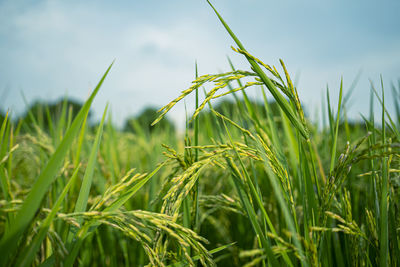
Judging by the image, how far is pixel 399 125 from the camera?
47.7 inches

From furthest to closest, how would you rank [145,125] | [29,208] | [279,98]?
[145,125]
[279,98]
[29,208]

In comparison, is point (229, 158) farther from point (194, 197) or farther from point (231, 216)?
point (231, 216)

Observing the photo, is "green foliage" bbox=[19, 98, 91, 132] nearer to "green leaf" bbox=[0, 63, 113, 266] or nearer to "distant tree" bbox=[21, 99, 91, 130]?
"distant tree" bbox=[21, 99, 91, 130]

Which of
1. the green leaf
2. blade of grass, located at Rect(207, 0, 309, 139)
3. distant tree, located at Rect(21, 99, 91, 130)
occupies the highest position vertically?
distant tree, located at Rect(21, 99, 91, 130)

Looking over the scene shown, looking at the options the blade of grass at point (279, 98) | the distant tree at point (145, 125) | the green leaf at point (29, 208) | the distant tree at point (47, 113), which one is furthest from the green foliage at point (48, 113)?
the blade of grass at point (279, 98)

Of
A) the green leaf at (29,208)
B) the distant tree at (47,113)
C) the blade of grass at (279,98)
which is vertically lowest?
the green leaf at (29,208)

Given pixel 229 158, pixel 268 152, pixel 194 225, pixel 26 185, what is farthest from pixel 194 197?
pixel 26 185

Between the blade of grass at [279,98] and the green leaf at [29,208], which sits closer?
the green leaf at [29,208]

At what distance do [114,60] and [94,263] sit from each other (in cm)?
115

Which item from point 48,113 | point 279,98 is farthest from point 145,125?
point 279,98

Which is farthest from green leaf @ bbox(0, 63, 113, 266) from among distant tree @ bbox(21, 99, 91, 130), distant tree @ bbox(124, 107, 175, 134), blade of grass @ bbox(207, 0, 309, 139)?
distant tree @ bbox(21, 99, 91, 130)

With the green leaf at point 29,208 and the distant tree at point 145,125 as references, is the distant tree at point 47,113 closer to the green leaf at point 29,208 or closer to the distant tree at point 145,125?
the distant tree at point 145,125

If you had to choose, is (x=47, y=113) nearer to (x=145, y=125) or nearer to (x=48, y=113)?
(x=48, y=113)

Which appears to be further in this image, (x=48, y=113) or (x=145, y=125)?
(x=145, y=125)
